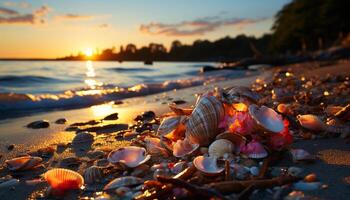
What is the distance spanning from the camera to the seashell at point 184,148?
8.94 ft

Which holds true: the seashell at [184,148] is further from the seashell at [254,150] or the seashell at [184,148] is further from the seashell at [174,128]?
the seashell at [254,150]

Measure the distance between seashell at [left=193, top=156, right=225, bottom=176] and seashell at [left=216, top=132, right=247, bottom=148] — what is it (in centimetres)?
29

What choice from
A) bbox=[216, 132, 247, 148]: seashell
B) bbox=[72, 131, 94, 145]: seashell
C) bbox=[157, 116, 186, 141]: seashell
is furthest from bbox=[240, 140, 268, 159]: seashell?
bbox=[72, 131, 94, 145]: seashell

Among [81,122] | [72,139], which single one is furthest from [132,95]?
[72,139]

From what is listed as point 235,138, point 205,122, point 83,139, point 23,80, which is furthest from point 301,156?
point 23,80

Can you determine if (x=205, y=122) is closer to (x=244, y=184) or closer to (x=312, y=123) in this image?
(x=244, y=184)

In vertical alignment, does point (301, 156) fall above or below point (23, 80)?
above

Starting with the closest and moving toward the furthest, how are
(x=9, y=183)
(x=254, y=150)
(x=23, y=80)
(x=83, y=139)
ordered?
(x=254, y=150), (x=9, y=183), (x=83, y=139), (x=23, y=80)

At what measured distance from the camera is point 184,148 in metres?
2.78

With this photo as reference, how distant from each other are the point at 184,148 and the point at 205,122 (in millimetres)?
248

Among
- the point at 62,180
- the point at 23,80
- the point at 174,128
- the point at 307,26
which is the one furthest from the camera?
the point at 307,26

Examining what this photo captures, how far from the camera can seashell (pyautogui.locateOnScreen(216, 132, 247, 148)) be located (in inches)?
102

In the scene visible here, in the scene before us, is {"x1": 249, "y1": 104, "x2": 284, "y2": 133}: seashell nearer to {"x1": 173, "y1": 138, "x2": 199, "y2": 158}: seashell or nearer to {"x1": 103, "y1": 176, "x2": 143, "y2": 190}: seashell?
{"x1": 173, "y1": 138, "x2": 199, "y2": 158}: seashell

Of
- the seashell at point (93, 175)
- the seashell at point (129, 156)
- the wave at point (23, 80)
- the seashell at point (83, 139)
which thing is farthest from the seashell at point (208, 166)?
the wave at point (23, 80)
